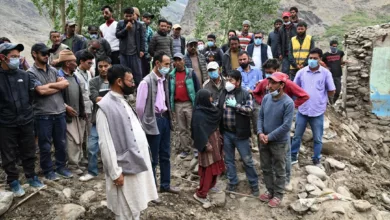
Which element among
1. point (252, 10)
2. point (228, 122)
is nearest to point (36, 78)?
point (228, 122)

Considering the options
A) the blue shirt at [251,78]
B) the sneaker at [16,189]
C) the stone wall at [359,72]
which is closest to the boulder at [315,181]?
the blue shirt at [251,78]

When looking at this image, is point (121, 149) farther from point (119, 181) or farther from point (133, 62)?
point (133, 62)

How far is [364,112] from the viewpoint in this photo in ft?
34.2

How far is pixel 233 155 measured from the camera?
17.1 ft

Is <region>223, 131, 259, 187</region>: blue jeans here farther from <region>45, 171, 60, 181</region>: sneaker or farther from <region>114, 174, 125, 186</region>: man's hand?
<region>45, 171, 60, 181</region>: sneaker

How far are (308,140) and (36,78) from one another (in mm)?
5431

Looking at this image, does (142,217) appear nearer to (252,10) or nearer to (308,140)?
(308,140)

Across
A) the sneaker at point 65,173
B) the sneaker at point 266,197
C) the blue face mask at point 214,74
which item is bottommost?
the sneaker at point 266,197

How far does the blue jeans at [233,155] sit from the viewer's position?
5023 mm

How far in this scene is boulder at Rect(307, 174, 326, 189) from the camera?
554 cm

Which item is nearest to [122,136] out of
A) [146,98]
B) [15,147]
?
[146,98]

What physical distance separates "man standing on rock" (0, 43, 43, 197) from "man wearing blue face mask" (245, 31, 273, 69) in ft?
15.1

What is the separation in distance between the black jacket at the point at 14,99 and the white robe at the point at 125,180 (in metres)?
1.46

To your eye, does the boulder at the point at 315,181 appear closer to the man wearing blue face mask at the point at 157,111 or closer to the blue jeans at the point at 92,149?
the man wearing blue face mask at the point at 157,111
